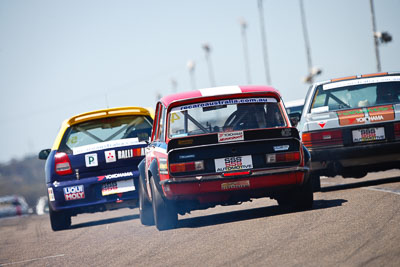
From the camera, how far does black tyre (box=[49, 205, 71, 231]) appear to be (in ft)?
42.7

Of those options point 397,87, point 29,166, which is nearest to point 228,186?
point 397,87

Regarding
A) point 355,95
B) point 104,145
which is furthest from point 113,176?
point 355,95

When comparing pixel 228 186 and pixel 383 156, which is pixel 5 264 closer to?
pixel 228 186

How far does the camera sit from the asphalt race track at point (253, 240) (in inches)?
273

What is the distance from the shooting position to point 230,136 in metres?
9.69

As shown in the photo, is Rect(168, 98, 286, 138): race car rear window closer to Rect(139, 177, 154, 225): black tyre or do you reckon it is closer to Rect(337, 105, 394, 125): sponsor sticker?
Rect(139, 177, 154, 225): black tyre

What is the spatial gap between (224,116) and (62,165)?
3380 mm

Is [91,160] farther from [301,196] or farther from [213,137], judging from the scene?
[301,196]

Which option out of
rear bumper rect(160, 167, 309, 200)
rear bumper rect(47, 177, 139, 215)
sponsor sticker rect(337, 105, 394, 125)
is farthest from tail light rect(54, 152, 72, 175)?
sponsor sticker rect(337, 105, 394, 125)

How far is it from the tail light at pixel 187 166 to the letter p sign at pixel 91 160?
321 cm

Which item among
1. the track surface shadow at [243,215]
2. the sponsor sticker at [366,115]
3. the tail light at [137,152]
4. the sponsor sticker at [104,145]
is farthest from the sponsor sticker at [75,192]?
the sponsor sticker at [366,115]

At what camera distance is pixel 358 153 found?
40.8 ft

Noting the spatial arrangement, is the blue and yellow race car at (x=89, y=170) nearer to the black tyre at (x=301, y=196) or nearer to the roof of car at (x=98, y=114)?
the roof of car at (x=98, y=114)

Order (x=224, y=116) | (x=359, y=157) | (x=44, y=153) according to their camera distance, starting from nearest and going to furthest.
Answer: (x=224, y=116) < (x=359, y=157) < (x=44, y=153)
